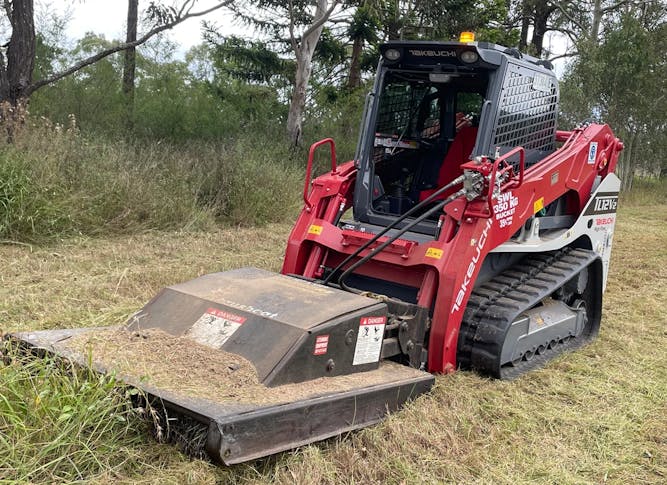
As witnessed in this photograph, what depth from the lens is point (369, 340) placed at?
12.0 feet

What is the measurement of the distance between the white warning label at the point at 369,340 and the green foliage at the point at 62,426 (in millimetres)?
1166

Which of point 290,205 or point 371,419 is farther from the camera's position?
point 290,205

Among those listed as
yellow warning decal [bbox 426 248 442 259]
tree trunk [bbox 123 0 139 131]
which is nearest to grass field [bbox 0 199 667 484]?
yellow warning decal [bbox 426 248 442 259]

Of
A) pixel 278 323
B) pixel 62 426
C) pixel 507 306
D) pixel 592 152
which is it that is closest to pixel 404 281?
pixel 507 306

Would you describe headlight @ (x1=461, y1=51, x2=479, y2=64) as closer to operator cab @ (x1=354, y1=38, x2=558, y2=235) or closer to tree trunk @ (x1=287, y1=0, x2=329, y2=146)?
operator cab @ (x1=354, y1=38, x2=558, y2=235)

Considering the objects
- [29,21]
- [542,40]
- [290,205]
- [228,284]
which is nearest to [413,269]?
[228,284]

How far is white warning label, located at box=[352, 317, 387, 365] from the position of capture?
359 centimetres

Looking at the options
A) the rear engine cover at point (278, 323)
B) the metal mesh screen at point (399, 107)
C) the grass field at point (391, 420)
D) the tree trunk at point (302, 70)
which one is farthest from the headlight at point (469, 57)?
the tree trunk at point (302, 70)

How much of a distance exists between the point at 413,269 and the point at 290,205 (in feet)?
19.1

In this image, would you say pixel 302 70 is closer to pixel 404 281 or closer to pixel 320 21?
pixel 320 21

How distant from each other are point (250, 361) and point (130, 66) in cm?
1153

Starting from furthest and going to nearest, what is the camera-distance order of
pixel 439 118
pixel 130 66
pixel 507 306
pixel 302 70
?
pixel 130 66
pixel 302 70
pixel 439 118
pixel 507 306

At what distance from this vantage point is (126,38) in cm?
1595

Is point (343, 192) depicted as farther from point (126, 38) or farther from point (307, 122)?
point (126, 38)
